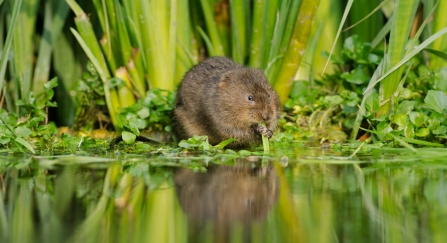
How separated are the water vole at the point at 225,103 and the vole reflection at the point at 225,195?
1.05 metres

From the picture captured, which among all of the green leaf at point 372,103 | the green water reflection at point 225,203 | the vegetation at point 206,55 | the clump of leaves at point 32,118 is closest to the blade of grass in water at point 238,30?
the vegetation at point 206,55

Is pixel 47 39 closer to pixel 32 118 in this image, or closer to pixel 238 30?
pixel 32 118

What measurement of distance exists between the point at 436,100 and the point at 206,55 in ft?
6.60

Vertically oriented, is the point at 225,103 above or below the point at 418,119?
above

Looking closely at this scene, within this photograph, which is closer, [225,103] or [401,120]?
[401,120]

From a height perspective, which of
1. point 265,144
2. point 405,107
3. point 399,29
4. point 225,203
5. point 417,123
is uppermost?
point 399,29

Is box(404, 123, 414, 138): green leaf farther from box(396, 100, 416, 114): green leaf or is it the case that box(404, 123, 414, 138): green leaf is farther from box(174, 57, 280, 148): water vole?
box(174, 57, 280, 148): water vole

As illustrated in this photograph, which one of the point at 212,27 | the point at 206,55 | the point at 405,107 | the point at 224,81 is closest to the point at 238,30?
the point at 212,27

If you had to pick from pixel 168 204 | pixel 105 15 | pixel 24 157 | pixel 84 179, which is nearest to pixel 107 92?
pixel 105 15

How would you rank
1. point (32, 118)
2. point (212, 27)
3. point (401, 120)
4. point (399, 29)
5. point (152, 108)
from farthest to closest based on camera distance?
point (212, 27), point (152, 108), point (32, 118), point (401, 120), point (399, 29)

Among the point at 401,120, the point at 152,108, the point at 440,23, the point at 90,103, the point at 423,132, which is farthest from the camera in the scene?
the point at 90,103

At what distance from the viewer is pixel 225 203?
269 cm

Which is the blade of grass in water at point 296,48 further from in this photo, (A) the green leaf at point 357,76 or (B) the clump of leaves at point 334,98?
(A) the green leaf at point 357,76

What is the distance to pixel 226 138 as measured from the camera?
4.88m
